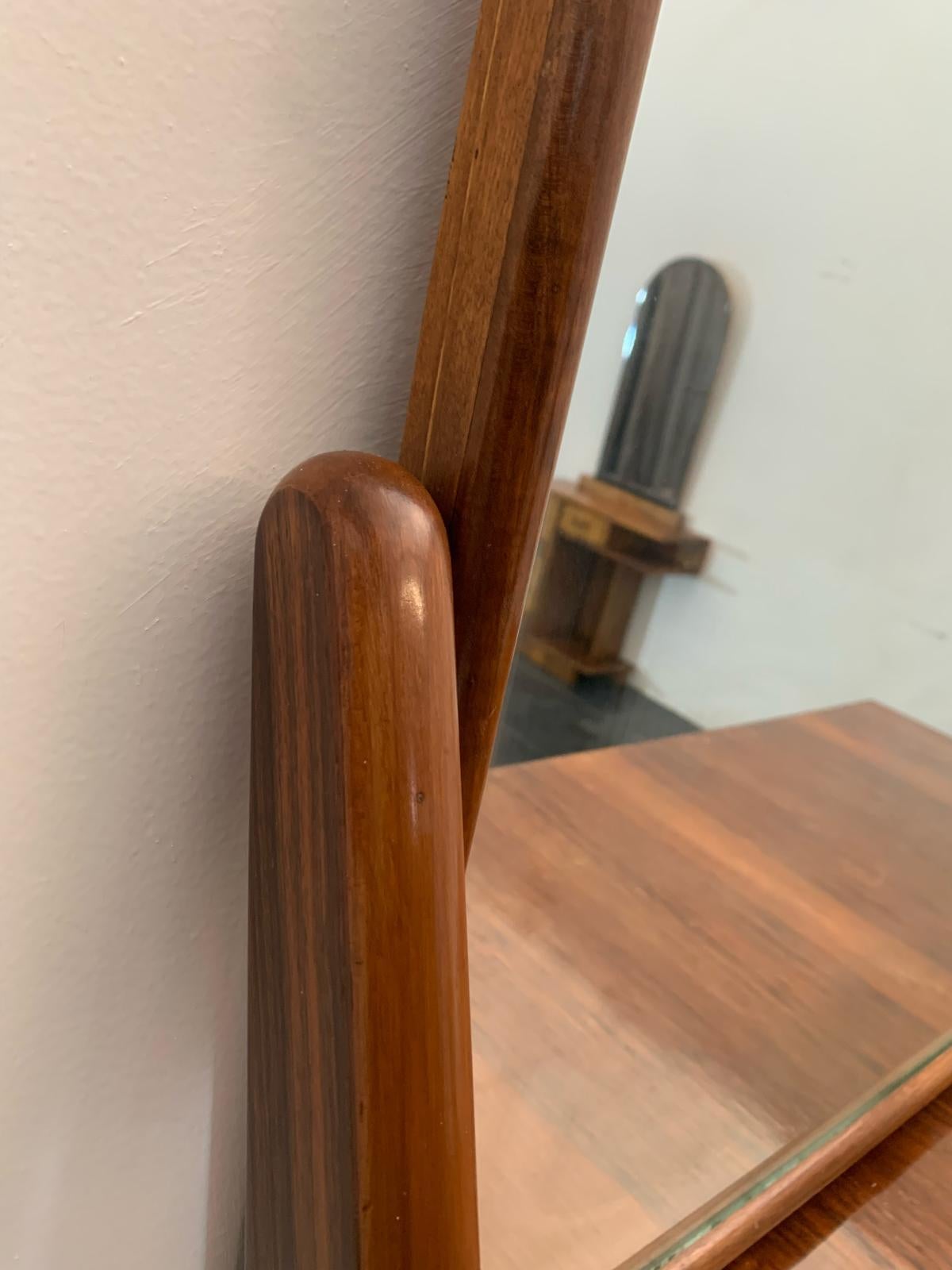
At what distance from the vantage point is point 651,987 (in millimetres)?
438

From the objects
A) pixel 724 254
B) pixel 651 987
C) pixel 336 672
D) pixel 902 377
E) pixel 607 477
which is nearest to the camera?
pixel 336 672

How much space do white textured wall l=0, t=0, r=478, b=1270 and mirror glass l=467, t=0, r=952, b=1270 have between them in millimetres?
101

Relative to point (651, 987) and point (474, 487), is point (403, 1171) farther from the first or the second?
point (651, 987)

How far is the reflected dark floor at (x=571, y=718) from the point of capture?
0.53m

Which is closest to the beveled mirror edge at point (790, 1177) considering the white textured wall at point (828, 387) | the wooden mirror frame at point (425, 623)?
the wooden mirror frame at point (425, 623)

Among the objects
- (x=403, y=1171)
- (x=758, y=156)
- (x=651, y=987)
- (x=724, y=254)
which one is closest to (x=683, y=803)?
(x=651, y=987)

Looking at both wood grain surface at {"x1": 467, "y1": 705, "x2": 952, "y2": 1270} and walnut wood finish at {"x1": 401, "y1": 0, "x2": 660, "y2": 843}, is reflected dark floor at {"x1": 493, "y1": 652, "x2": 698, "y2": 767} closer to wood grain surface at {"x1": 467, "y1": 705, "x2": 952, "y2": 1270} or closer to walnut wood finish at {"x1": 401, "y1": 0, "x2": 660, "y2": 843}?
wood grain surface at {"x1": 467, "y1": 705, "x2": 952, "y2": 1270}

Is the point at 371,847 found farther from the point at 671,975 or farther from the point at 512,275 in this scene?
the point at 671,975

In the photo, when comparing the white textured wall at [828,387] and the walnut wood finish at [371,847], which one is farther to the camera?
the white textured wall at [828,387]

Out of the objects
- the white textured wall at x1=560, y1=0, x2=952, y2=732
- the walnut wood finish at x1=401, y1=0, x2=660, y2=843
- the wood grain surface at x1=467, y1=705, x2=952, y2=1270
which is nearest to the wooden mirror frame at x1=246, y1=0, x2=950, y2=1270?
the walnut wood finish at x1=401, y1=0, x2=660, y2=843

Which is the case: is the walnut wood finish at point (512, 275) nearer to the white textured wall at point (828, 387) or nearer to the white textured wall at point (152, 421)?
the white textured wall at point (152, 421)

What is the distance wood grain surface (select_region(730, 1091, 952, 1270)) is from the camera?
0.35 metres

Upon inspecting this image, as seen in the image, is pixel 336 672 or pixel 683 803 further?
pixel 683 803

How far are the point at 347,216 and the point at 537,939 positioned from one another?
348 millimetres
